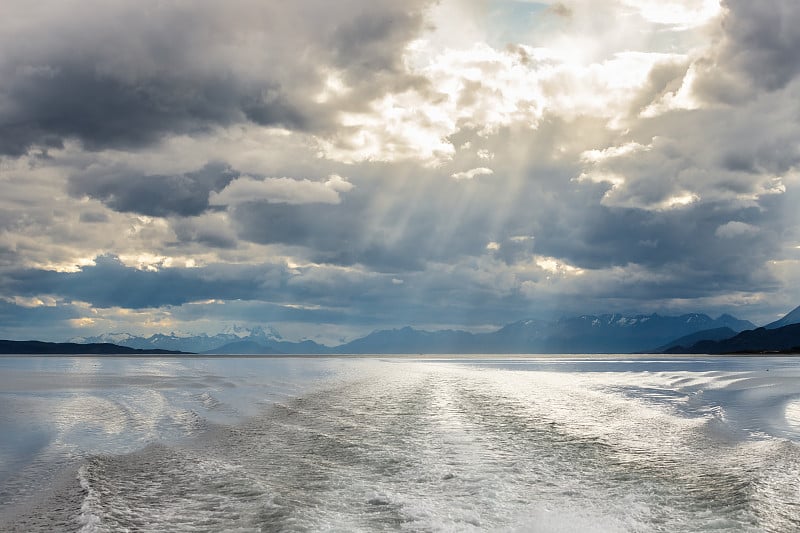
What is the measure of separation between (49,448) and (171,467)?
27.8ft

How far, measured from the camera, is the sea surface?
1539 cm

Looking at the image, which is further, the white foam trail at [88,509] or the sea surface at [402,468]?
the sea surface at [402,468]

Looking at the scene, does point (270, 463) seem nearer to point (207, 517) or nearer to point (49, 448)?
point (207, 517)

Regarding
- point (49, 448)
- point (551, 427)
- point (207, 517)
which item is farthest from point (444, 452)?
point (49, 448)

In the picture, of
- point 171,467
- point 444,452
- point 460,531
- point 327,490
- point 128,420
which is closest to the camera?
point 460,531

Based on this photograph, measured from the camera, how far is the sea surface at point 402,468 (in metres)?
15.4

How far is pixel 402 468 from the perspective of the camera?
2142 centimetres

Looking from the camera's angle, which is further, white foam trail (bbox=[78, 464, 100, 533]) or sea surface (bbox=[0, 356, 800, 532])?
sea surface (bbox=[0, 356, 800, 532])

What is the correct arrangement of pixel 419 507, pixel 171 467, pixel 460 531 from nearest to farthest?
pixel 460 531 → pixel 419 507 → pixel 171 467

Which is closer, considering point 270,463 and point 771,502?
point 771,502

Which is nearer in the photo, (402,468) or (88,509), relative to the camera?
(88,509)

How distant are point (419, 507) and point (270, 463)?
7.79 metres

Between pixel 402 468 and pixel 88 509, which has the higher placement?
pixel 88 509

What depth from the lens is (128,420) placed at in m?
35.5
